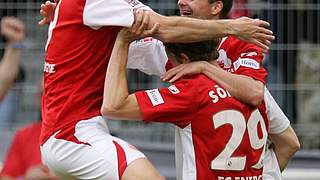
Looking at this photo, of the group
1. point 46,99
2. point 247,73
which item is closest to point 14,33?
point 46,99

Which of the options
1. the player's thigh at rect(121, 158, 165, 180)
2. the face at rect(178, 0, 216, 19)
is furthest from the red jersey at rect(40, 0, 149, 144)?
the player's thigh at rect(121, 158, 165, 180)

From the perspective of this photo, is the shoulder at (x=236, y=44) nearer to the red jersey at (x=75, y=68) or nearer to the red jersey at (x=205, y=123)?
the red jersey at (x=205, y=123)

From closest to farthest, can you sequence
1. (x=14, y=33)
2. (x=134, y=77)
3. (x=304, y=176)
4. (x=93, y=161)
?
(x=93, y=161) → (x=14, y=33) → (x=304, y=176) → (x=134, y=77)

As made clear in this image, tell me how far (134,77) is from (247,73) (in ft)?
11.0

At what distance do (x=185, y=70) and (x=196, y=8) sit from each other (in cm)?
33

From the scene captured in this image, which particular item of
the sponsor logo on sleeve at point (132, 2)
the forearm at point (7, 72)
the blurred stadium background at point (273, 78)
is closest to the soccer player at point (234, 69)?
the sponsor logo on sleeve at point (132, 2)

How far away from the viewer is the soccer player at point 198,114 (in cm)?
558

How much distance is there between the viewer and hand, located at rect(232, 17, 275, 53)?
18.6 ft

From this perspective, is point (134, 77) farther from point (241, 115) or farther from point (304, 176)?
point (241, 115)

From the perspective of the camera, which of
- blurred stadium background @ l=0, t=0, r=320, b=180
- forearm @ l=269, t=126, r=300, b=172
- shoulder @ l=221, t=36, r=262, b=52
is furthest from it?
blurred stadium background @ l=0, t=0, r=320, b=180

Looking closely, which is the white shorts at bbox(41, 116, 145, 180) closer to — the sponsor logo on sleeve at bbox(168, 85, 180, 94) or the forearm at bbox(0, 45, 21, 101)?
the sponsor logo on sleeve at bbox(168, 85, 180, 94)

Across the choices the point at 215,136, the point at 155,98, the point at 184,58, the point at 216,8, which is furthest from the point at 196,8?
the point at 215,136

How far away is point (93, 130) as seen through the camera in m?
5.70

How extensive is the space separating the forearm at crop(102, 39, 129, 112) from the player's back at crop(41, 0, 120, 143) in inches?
5.6
